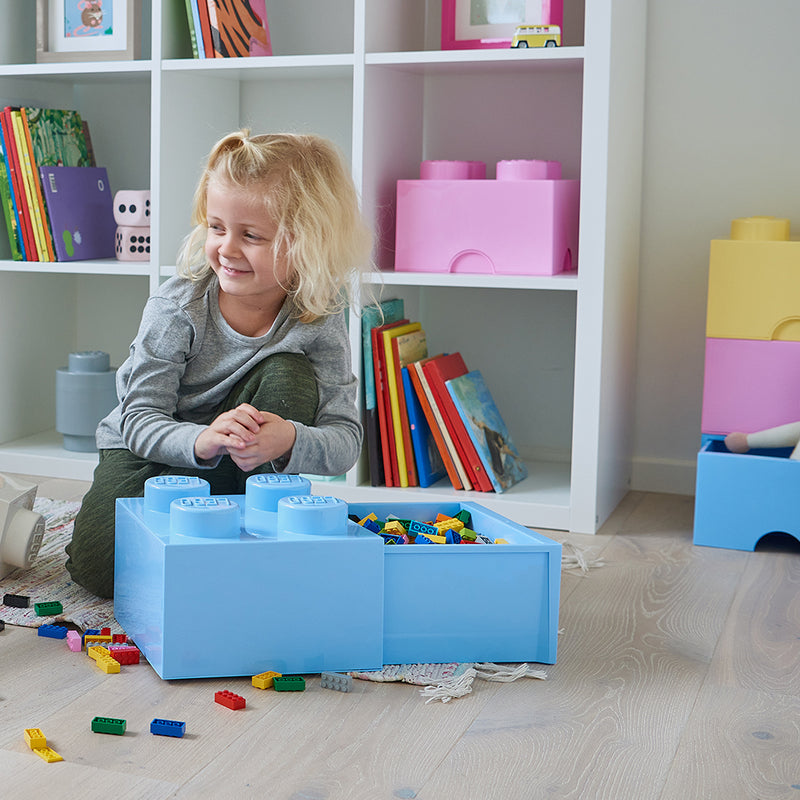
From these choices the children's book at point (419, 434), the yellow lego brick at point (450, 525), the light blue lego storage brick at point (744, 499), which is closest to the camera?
the yellow lego brick at point (450, 525)

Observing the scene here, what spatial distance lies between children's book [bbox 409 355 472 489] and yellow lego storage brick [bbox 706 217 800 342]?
0.46 meters

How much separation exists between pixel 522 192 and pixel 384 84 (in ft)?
1.08

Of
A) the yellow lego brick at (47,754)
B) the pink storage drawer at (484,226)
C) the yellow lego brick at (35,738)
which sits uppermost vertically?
the pink storage drawer at (484,226)

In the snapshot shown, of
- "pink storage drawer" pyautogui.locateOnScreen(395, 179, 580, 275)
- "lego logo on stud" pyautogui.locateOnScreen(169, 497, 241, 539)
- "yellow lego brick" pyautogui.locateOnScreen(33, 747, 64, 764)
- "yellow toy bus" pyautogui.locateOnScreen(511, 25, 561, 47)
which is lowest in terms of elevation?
"yellow lego brick" pyautogui.locateOnScreen(33, 747, 64, 764)

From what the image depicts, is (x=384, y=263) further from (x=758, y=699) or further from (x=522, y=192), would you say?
(x=758, y=699)

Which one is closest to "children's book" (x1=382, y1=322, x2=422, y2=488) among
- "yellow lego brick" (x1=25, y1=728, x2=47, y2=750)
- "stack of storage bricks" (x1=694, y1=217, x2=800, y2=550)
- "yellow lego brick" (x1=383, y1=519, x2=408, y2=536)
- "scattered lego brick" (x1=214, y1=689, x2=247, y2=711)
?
"stack of storage bricks" (x1=694, y1=217, x2=800, y2=550)

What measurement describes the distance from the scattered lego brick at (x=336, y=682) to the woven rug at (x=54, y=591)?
0.98 ft

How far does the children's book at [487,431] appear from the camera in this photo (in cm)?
187

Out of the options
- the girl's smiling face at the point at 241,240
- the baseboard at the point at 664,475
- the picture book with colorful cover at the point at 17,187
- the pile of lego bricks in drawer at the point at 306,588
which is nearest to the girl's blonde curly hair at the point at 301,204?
the girl's smiling face at the point at 241,240

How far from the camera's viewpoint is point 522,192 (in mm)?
1805

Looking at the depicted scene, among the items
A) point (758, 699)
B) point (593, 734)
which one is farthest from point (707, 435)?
point (593, 734)

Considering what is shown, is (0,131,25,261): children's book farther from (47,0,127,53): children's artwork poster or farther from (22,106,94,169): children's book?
(47,0,127,53): children's artwork poster

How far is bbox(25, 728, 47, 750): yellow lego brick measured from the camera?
0.98 m

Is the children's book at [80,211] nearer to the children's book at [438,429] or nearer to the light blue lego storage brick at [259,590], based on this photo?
the children's book at [438,429]
